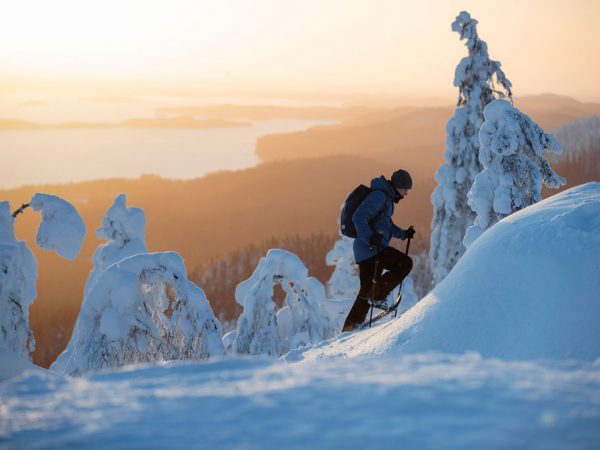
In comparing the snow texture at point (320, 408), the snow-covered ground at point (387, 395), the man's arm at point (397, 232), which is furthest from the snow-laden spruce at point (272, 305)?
the snow texture at point (320, 408)

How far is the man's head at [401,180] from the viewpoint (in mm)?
7023

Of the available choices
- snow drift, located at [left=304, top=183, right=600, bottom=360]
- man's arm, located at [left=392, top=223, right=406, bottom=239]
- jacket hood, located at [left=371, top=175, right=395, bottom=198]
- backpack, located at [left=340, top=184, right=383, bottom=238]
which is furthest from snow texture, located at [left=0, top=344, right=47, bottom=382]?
man's arm, located at [left=392, top=223, right=406, bottom=239]

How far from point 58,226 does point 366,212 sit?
8290 mm

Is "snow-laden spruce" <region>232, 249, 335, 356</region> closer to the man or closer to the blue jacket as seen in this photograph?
the man

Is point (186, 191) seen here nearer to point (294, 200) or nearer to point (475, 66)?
point (294, 200)

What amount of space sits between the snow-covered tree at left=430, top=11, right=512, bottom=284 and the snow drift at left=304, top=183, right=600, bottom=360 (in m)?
14.0

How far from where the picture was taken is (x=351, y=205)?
6.92 m

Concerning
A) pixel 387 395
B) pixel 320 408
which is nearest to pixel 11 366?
pixel 320 408

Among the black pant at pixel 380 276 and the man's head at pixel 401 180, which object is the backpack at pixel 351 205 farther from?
the black pant at pixel 380 276

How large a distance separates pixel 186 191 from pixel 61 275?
217 feet

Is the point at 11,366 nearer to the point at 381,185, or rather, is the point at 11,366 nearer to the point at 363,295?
the point at 363,295

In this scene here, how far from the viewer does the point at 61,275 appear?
4906 inches

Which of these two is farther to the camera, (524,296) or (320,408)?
(524,296)

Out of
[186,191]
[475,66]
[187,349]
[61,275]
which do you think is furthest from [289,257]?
[186,191]
